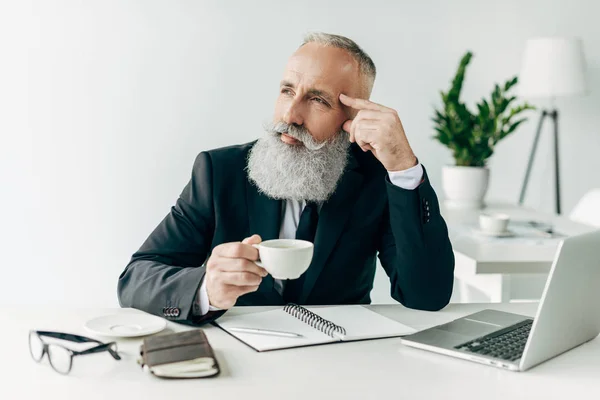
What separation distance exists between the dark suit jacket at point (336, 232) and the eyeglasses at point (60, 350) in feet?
1.34

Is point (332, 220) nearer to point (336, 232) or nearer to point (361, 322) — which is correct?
point (336, 232)

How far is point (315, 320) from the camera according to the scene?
155cm

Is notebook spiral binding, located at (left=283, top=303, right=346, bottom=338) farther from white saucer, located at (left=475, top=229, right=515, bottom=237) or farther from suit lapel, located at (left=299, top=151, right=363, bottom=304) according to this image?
white saucer, located at (left=475, top=229, right=515, bottom=237)

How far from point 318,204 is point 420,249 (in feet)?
1.14

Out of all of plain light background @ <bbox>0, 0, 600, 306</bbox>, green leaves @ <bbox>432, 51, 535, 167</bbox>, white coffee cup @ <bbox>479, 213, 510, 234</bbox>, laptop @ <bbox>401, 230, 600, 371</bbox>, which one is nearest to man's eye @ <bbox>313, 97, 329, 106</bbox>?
laptop @ <bbox>401, 230, 600, 371</bbox>

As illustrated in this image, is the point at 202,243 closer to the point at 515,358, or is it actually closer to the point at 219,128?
the point at 515,358

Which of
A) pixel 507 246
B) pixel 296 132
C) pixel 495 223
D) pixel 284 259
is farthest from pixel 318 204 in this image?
pixel 495 223

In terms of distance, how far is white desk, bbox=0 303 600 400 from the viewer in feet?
3.86

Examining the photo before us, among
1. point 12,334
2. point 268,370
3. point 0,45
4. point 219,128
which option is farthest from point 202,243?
point 0,45

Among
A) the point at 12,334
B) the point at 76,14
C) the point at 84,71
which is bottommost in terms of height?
the point at 12,334

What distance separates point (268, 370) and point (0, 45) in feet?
10.6

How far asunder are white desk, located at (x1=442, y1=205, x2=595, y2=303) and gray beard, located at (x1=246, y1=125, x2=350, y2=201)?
0.71m

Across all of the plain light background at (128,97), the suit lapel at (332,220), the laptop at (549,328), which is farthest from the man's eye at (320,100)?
the plain light background at (128,97)

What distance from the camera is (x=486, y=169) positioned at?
3.52 metres
